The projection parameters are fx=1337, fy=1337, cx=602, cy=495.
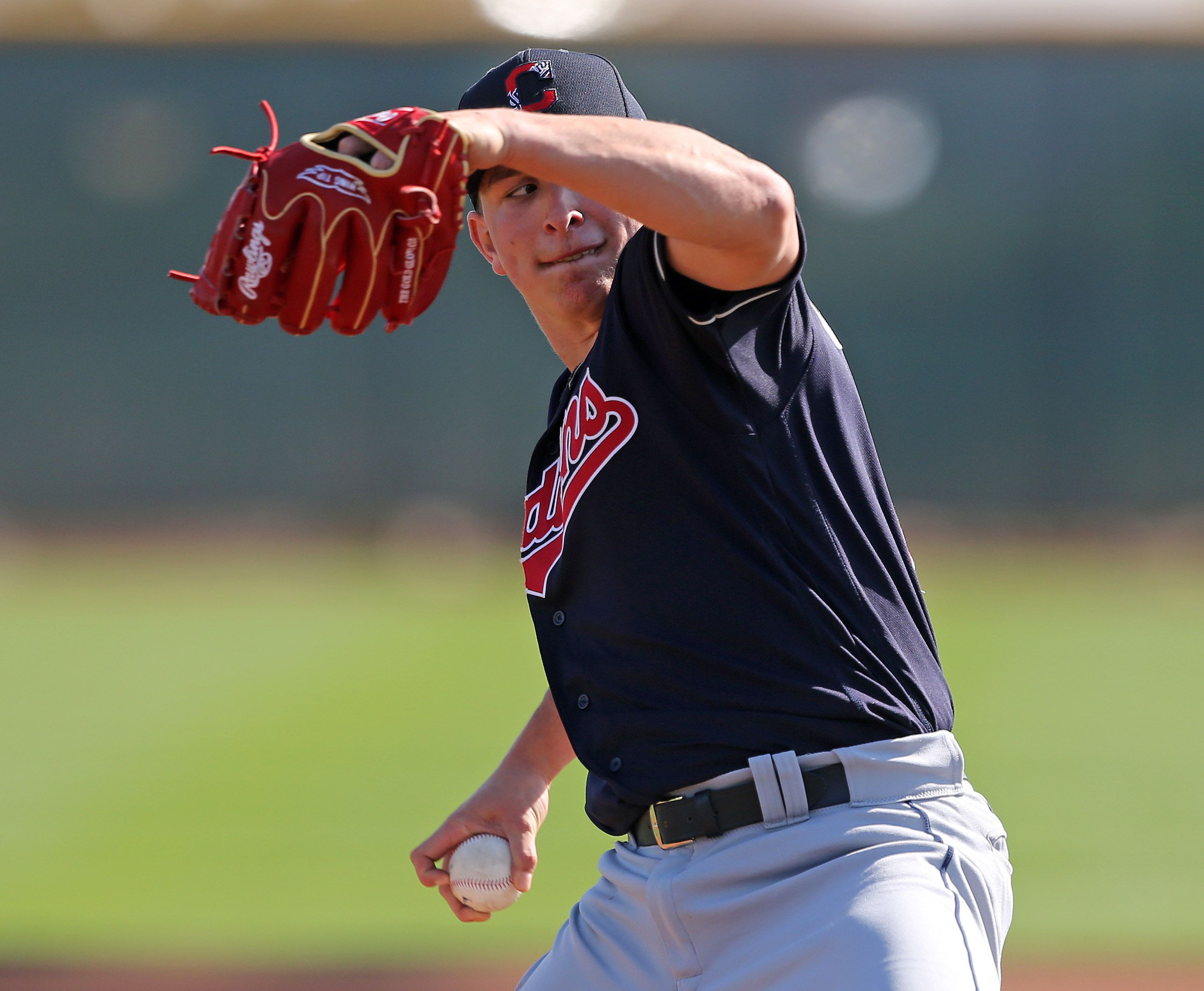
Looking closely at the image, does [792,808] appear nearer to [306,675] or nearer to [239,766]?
[239,766]

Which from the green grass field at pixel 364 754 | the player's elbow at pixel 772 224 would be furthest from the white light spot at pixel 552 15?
the player's elbow at pixel 772 224

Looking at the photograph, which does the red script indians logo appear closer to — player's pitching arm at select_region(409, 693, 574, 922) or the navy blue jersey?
the navy blue jersey

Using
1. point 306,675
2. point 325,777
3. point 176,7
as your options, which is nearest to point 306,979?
point 325,777

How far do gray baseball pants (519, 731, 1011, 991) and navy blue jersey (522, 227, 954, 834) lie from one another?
50 millimetres

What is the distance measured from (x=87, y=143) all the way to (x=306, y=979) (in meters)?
12.2

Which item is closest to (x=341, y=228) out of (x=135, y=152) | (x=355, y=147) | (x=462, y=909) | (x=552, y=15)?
(x=355, y=147)

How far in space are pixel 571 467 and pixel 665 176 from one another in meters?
0.50

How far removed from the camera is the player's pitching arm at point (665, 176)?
1262 mm

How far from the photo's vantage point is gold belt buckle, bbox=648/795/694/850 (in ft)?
5.09

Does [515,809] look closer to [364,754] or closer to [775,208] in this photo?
[775,208]

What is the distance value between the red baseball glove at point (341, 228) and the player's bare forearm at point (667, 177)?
6 cm

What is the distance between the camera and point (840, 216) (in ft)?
45.9

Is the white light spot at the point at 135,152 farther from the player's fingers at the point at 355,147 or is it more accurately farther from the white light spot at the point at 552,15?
the player's fingers at the point at 355,147

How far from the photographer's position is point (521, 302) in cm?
1330
